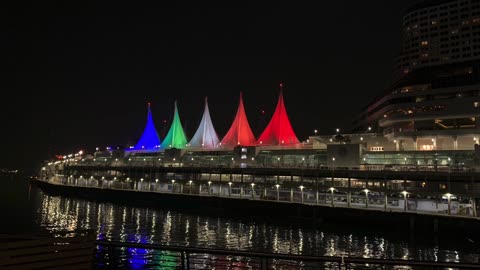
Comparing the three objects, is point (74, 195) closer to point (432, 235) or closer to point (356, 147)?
point (356, 147)

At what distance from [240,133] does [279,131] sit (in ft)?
28.6

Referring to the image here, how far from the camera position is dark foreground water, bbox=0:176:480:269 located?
3069 centimetres

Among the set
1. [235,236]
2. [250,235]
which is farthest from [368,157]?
[235,236]

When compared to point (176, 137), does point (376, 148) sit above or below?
below

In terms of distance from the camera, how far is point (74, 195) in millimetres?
85688

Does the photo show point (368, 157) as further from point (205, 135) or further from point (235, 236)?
point (205, 135)

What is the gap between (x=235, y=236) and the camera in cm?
3606

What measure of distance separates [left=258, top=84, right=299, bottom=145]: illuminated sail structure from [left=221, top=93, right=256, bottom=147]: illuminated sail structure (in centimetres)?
418

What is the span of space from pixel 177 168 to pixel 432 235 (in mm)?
45511

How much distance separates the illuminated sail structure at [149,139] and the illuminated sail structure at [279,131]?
37.0 m

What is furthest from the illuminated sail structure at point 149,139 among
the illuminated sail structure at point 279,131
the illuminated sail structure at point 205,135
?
the illuminated sail structure at point 279,131

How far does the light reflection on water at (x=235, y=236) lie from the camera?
30.1 m

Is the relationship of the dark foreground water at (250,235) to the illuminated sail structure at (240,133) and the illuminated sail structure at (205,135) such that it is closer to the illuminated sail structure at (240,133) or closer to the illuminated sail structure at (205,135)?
the illuminated sail structure at (240,133)

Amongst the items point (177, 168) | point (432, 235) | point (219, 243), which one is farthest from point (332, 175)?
point (177, 168)
